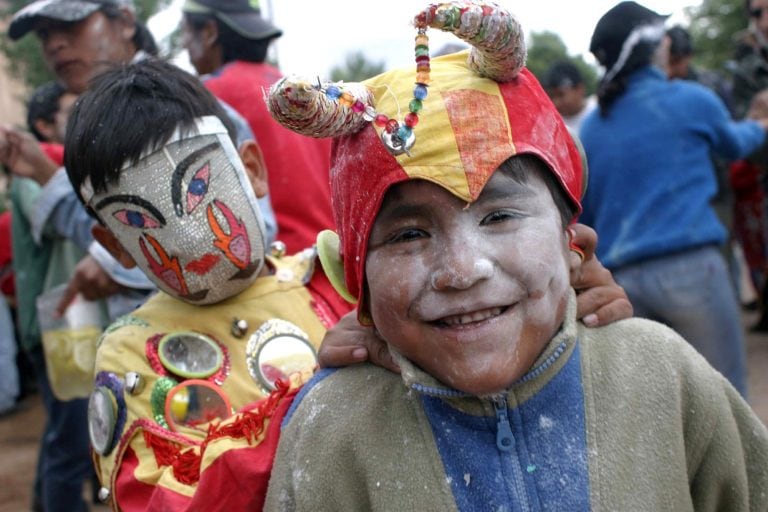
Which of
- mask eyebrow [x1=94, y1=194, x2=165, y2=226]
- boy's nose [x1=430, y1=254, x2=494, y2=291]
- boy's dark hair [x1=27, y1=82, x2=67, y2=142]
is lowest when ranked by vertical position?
boy's dark hair [x1=27, y1=82, x2=67, y2=142]

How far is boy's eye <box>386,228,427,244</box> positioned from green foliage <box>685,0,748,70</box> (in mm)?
20058

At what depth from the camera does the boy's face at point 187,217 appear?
7.32ft

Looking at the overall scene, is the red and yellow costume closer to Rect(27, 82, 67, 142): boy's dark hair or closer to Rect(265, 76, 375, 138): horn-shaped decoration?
Rect(265, 76, 375, 138): horn-shaped decoration

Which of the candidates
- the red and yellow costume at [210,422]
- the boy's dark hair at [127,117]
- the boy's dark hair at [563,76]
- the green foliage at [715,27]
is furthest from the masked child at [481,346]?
the green foliage at [715,27]

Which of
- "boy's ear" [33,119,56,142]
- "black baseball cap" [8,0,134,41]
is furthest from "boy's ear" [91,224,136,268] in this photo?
"boy's ear" [33,119,56,142]

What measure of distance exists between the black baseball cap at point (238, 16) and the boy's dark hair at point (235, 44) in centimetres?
2

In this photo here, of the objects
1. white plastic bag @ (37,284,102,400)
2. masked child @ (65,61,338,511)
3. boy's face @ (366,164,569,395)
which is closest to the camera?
boy's face @ (366,164,569,395)

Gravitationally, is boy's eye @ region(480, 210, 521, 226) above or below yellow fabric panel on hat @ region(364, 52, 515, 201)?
below

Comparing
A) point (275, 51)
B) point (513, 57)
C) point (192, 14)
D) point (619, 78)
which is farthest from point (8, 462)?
point (275, 51)

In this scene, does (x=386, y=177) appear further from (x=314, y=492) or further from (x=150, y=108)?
(x=150, y=108)

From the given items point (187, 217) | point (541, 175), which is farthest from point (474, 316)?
point (187, 217)

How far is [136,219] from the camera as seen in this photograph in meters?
2.25

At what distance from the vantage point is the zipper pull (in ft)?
5.32

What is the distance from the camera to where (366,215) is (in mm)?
1565
